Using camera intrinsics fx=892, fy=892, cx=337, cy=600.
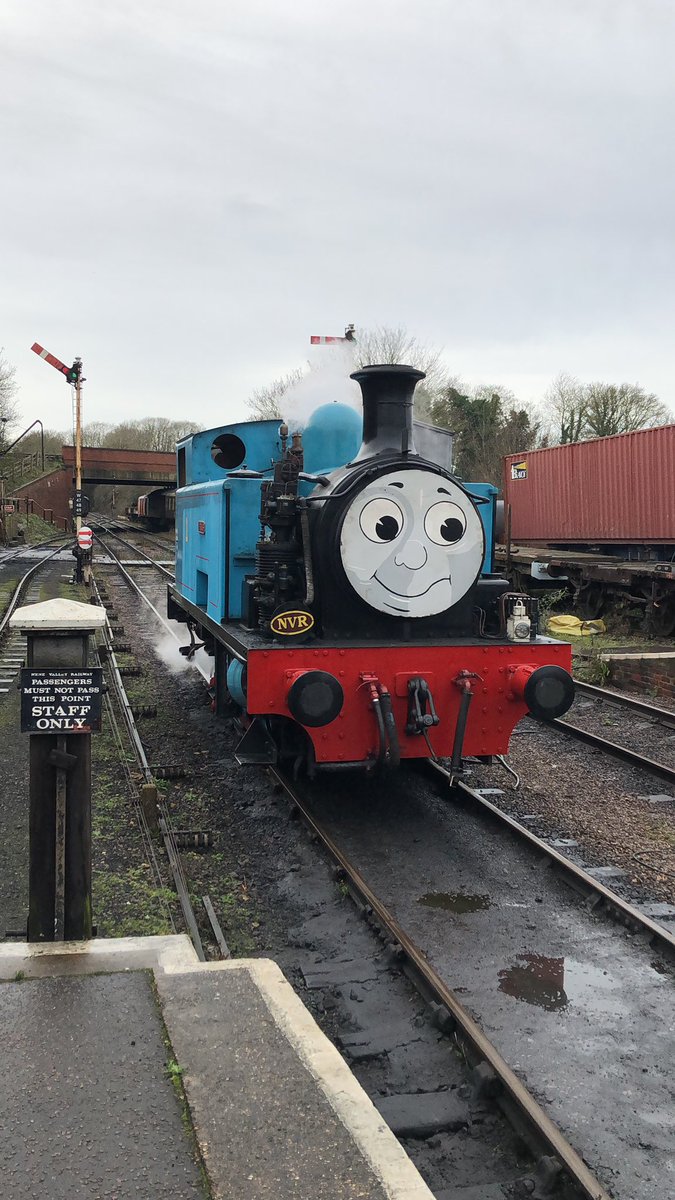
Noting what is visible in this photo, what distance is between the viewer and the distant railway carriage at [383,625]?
5.44 m

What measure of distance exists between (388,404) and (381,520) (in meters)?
0.86

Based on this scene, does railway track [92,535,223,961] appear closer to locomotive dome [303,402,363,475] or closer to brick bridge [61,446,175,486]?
locomotive dome [303,402,363,475]

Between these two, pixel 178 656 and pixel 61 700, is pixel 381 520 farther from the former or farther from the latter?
pixel 178 656

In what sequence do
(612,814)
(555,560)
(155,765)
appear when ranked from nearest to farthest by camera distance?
(612,814) → (155,765) → (555,560)

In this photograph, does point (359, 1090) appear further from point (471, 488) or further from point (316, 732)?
point (471, 488)

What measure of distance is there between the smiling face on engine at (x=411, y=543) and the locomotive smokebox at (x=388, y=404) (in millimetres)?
387

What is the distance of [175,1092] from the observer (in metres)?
2.69

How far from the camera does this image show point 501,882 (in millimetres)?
4930

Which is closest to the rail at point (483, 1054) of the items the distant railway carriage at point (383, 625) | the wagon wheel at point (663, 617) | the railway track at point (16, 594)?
the distant railway carriage at point (383, 625)

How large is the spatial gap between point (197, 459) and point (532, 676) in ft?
12.7

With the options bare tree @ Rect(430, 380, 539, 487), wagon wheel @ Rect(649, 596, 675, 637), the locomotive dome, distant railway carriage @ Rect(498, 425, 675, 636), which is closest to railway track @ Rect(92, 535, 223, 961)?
the locomotive dome

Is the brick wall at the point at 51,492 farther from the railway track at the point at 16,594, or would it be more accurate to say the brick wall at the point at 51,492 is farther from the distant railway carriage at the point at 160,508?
the railway track at the point at 16,594

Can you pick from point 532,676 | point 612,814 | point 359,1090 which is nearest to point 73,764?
point 359,1090

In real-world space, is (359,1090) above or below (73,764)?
below
